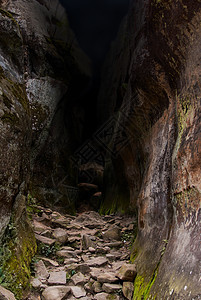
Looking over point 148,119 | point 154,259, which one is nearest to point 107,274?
point 154,259

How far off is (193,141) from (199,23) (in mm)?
2184

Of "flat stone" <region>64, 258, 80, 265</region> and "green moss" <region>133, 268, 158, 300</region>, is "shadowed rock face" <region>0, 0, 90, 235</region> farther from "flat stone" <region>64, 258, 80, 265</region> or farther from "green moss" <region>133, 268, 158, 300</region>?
"green moss" <region>133, 268, 158, 300</region>

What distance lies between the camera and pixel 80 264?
475cm

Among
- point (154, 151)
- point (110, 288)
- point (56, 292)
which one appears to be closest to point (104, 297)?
point (110, 288)

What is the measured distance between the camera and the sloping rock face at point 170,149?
310 centimetres

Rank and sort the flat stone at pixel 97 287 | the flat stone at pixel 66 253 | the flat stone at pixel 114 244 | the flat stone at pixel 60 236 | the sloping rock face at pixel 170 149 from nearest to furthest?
the sloping rock face at pixel 170 149, the flat stone at pixel 97 287, the flat stone at pixel 66 253, the flat stone at pixel 60 236, the flat stone at pixel 114 244

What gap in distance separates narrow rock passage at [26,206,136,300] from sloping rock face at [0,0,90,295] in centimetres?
44

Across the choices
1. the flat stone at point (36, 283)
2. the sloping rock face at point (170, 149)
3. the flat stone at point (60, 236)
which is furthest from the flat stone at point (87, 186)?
the flat stone at point (36, 283)

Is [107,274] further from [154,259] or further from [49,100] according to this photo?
[49,100]

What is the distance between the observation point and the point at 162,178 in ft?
16.4

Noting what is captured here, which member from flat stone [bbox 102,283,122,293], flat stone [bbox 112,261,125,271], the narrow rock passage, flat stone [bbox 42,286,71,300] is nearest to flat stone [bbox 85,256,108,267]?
the narrow rock passage

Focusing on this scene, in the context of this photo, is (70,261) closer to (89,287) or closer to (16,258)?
(89,287)

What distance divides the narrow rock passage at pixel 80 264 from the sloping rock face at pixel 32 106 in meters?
0.44

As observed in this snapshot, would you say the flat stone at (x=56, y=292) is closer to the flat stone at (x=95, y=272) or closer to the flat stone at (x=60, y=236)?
the flat stone at (x=95, y=272)
